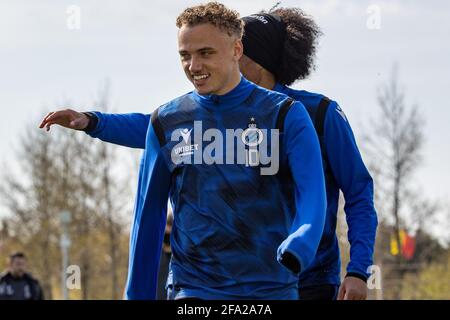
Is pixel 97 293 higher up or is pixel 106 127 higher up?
pixel 106 127

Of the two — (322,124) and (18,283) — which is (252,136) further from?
(18,283)

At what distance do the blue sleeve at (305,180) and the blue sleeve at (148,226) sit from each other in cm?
65

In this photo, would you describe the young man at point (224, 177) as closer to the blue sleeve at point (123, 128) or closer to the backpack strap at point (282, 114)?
the backpack strap at point (282, 114)

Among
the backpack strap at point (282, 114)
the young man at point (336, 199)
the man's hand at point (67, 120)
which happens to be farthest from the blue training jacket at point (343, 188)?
the man's hand at point (67, 120)

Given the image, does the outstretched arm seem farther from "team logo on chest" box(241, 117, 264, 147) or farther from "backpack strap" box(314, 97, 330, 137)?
"team logo on chest" box(241, 117, 264, 147)

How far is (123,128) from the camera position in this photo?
19.0 ft

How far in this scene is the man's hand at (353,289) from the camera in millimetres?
5543

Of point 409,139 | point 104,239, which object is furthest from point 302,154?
point 104,239

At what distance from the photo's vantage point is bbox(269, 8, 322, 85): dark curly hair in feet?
21.0

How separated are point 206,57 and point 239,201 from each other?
685mm

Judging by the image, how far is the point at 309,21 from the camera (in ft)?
21.6

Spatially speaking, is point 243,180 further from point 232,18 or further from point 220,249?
point 232,18

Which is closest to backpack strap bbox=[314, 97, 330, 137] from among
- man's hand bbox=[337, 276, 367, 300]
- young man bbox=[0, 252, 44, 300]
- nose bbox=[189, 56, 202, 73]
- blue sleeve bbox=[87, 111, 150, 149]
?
man's hand bbox=[337, 276, 367, 300]

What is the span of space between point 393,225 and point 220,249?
1092 inches
